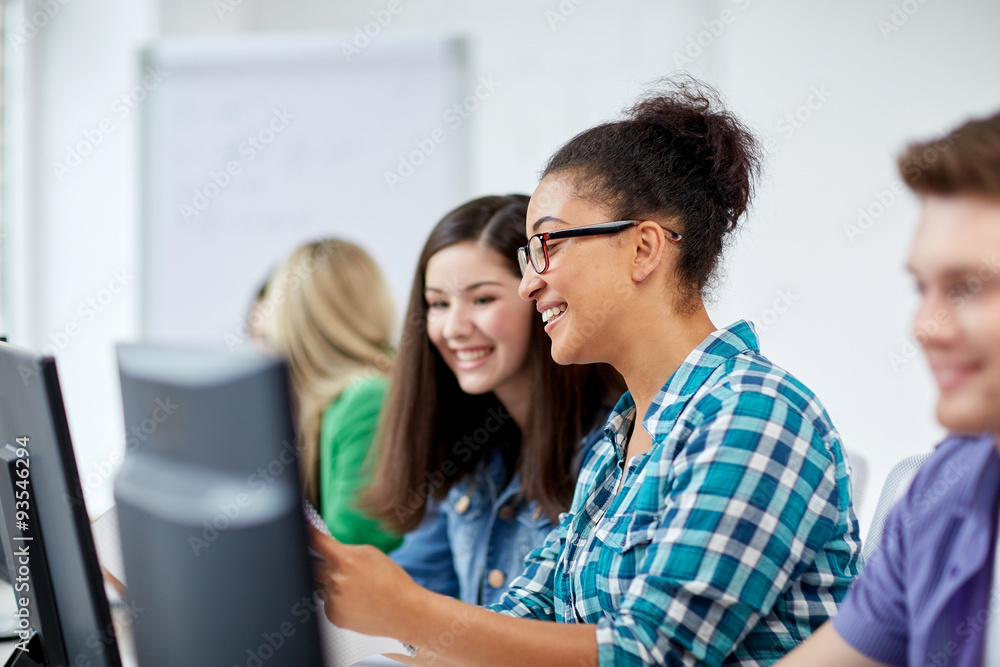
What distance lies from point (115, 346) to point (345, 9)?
2.89 m

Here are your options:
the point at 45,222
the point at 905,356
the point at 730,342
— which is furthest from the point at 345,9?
the point at 730,342

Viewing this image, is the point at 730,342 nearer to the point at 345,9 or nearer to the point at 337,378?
the point at 337,378

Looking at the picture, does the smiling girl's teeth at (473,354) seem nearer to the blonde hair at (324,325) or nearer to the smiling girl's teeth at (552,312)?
the smiling girl's teeth at (552,312)

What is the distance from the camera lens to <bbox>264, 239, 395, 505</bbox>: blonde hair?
2.23 meters

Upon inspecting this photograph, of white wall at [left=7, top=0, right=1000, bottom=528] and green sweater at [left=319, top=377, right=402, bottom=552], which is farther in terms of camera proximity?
white wall at [left=7, top=0, right=1000, bottom=528]

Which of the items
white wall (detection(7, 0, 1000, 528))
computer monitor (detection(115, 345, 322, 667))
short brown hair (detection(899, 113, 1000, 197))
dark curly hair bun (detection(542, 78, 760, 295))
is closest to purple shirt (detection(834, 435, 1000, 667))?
short brown hair (detection(899, 113, 1000, 197))

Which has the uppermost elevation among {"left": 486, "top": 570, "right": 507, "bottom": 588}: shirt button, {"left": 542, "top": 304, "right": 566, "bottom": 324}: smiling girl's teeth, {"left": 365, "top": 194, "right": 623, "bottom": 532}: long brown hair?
{"left": 542, "top": 304, "right": 566, "bottom": 324}: smiling girl's teeth

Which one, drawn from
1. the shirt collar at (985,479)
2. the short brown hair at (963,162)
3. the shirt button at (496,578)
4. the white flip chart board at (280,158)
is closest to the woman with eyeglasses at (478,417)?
the shirt button at (496,578)

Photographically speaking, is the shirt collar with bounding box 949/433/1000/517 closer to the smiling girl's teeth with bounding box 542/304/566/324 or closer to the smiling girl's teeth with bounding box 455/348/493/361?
the smiling girl's teeth with bounding box 542/304/566/324

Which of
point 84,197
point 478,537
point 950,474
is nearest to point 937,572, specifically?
point 950,474

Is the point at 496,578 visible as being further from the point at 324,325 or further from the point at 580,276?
the point at 324,325

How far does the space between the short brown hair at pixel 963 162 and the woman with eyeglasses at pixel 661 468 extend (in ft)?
1.11

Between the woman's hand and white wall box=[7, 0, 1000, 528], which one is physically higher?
white wall box=[7, 0, 1000, 528]

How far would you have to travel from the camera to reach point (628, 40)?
9.90 feet
